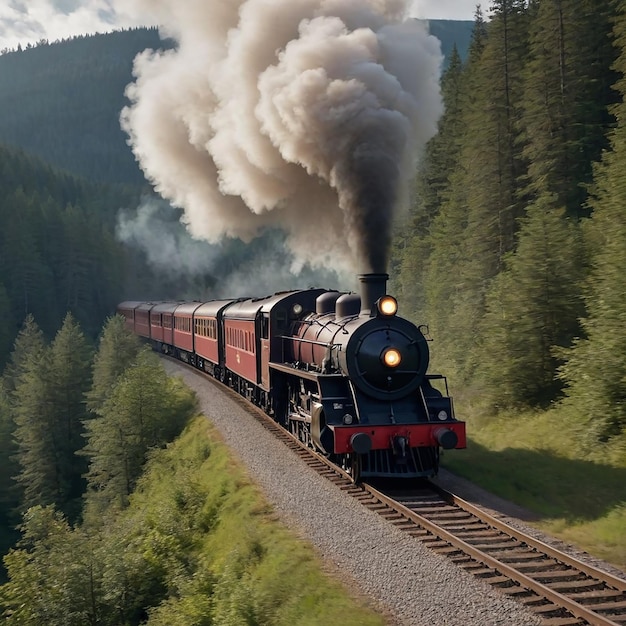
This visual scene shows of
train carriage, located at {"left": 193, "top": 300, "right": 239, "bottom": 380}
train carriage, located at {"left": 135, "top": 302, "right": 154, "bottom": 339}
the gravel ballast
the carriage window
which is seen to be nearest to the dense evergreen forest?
the gravel ballast

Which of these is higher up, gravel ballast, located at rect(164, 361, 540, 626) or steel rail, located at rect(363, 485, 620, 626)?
steel rail, located at rect(363, 485, 620, 626)

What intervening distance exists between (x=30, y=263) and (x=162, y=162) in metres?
38.7

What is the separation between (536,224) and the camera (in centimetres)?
1547

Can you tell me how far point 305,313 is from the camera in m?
15.1

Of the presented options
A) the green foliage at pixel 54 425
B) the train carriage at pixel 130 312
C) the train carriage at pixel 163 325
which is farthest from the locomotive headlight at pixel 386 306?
the train carriage at pixel 130 312

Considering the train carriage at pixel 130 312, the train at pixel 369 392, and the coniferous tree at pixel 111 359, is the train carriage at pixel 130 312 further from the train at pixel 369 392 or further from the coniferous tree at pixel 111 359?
the train at pixel 369 392

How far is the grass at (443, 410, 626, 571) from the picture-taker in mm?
8359

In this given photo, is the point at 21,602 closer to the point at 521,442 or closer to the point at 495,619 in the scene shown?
the point at 495,619

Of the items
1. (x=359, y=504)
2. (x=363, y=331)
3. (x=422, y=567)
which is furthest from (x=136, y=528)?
(x=422, y=567)

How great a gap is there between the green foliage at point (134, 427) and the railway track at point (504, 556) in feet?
35.8

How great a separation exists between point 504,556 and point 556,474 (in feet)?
13.7

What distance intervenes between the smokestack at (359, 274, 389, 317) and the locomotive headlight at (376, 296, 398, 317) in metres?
0.26

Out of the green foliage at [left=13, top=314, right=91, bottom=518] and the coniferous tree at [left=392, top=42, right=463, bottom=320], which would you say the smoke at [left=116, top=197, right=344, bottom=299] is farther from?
the green foliage at [left=13, top=314, right=91, bottom=518]

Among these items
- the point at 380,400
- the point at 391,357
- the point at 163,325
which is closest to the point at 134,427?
the point at 380,400
